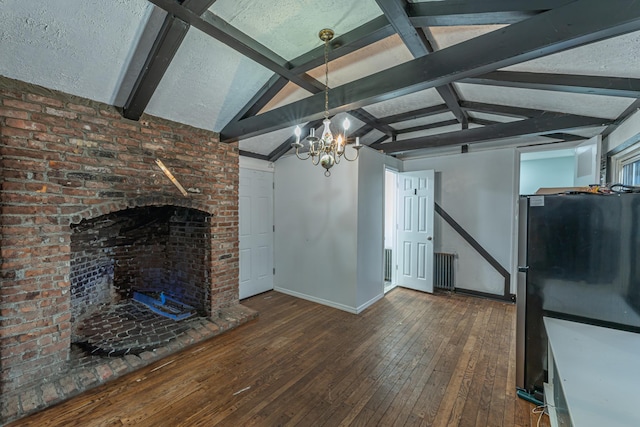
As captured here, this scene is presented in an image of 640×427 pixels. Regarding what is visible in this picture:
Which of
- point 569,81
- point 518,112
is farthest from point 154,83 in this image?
point 518,112

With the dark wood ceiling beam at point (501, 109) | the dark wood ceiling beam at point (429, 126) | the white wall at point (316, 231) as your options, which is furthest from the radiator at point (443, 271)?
the dark wood ceiling beam at point (501, 109)

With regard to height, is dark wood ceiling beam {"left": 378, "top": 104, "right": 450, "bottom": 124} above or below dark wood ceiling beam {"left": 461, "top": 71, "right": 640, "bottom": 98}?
above

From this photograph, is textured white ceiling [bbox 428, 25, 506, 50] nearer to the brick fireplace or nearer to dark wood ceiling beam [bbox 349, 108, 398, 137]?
dark wood ceiling beam [bbox 349, 108, 398, 137]

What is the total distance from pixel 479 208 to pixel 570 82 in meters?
2.41

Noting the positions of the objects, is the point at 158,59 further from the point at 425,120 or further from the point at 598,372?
the point at 425,120

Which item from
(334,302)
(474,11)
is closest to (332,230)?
(334,302)

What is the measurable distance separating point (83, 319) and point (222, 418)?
2369 mm

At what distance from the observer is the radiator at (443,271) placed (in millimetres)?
4344

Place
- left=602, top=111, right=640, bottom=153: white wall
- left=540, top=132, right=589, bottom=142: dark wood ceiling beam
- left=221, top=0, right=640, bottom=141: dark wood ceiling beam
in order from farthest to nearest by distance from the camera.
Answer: left=540, top=132, right=589, bottom=142: dark wood ceiling beam < left=602, top=111, right=640, bottom=153: white wall < left=221, top=0, right=640, bottom=141: dark wood ceiling beam

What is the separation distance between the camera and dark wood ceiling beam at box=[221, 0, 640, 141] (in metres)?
1.19

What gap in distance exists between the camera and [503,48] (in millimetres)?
1441

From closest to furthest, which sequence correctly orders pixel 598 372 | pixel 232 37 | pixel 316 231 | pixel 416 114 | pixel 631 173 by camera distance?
pixel 598 372
pixel 232 37
pixel 631 173
pixel 416 114
pixel 316 231

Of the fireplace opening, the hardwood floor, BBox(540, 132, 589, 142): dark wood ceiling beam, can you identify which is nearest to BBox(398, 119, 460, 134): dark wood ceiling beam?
BBox(540, 132, 589, 142): dark wood ceiling beam

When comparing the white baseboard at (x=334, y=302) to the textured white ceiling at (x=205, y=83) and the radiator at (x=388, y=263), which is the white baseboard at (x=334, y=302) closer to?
→ the radiator at (x=388, y=263)
